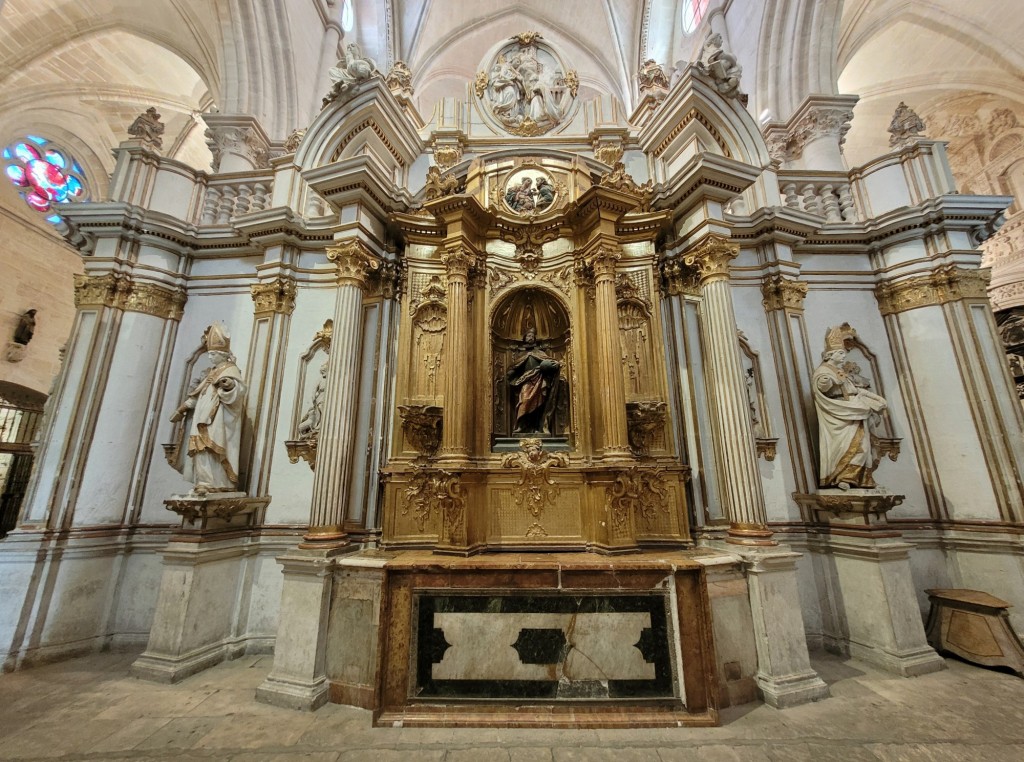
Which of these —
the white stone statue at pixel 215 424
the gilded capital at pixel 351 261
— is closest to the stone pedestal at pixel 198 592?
the white stone statue at pixel 215 424

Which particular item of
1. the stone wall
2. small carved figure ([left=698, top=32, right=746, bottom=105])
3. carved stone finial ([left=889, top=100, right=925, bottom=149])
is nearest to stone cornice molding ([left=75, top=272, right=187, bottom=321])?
the stone wall

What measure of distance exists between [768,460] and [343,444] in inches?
202

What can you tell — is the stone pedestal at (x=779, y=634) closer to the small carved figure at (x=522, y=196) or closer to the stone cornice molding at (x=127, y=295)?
the small carved figure at (x=522, y=196)

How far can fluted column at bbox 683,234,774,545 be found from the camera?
433 cm

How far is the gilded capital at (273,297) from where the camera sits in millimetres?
5820

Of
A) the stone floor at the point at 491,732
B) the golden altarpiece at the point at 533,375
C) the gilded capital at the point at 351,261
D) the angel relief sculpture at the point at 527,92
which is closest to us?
the stone floor at the point at 491,732

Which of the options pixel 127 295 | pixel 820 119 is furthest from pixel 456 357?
pixel 820 119

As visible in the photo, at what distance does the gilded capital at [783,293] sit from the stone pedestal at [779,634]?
336 centimetres

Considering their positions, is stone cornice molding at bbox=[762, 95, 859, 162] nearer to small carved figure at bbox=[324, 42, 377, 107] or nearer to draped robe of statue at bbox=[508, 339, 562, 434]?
draped robe of statue at bbox=[508, 339, 562, 434]

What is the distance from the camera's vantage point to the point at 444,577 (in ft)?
11.7

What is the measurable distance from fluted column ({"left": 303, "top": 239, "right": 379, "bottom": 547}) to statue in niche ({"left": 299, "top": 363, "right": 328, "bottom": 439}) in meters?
0.76

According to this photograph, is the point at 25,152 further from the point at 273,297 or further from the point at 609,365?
the point at 609,365

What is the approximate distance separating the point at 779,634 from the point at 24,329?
1651 cm

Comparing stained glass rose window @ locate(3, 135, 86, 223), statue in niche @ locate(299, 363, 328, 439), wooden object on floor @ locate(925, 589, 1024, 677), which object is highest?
stained glass rose window @ locate(3, 135, 86, 223)
